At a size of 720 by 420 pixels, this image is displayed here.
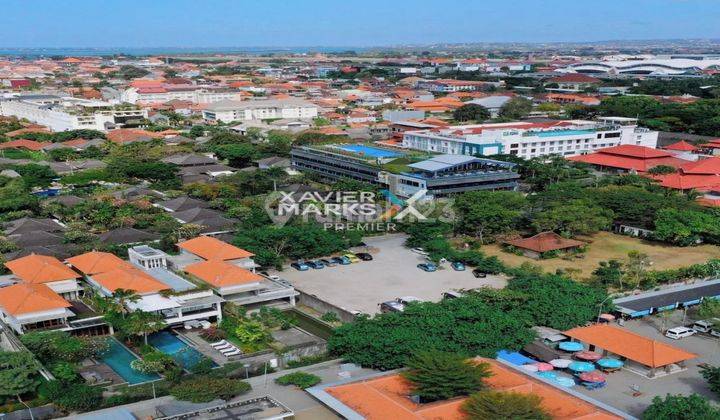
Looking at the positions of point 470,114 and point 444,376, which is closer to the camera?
point 444,376

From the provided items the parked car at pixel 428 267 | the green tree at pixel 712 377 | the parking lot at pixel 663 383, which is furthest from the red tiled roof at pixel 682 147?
the green tree at pixel 712 377

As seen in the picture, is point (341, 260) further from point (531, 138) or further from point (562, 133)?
point (562, 133)

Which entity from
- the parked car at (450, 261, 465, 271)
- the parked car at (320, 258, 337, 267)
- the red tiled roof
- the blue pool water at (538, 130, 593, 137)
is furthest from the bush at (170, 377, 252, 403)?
the red tiled roof

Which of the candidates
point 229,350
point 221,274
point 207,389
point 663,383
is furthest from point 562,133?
point 207,389

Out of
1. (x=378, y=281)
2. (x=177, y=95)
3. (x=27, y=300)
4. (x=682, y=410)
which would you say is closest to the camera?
(x=682, y=410)

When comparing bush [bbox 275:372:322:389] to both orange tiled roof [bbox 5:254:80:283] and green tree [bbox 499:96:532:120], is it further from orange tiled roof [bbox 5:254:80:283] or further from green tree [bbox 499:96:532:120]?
green tree [bbox 499:96:532:120]

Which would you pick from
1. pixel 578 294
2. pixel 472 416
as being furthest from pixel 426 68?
pixel 472 416

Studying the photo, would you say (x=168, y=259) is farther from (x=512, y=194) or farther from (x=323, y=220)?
(x=512, y=194)
